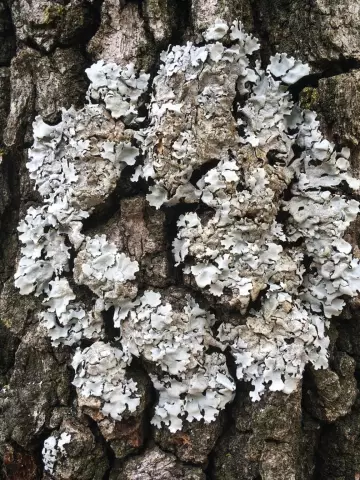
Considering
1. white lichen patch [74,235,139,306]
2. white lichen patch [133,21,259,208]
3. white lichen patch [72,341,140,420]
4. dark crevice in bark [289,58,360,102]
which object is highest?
dark crevice in bark [289,58,360,102]

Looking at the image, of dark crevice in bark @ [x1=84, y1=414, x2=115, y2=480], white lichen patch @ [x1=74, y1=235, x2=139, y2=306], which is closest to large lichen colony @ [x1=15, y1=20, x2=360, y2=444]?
white lichen patch @ [x1=74, y1=235, x2=139, y2=306]

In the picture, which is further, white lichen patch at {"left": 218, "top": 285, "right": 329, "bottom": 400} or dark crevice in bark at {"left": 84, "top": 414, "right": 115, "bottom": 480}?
dark crevice in bark at {"left": 84, "top": 414, "right": 115, "bottom": 480}

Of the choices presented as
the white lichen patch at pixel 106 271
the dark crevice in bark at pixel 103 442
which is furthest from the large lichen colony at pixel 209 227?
the dark crevice in bark at pixel 103 442

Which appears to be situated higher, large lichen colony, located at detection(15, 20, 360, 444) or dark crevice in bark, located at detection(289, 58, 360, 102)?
dark crevice in bark, located at detection(289, 58, 360, 102)

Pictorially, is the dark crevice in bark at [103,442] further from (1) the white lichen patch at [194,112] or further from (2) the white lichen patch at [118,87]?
(2) the white lichen patch at [118,87]

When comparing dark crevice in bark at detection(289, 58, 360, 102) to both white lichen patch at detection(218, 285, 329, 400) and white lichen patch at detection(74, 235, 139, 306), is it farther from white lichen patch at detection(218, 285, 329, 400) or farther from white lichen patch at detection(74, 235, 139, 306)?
white lichen patch at detection(74, 235, 139, 306)

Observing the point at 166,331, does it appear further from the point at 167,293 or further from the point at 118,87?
the point at 118,87

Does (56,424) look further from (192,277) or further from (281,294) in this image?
(281,294)

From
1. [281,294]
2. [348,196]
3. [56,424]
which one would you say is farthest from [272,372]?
[56,424]
